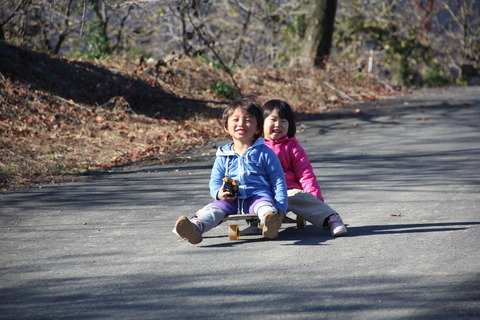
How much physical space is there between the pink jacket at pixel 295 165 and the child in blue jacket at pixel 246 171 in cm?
27

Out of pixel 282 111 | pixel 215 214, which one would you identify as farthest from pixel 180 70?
pixel 215 214

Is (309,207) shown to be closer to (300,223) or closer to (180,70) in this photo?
(300,223)

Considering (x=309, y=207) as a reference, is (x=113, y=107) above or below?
above

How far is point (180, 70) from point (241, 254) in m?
11.4

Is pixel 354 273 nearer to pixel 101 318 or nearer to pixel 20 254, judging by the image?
pixel 101 318

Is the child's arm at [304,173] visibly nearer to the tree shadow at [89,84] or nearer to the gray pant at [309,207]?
the gray pant at [309,207]

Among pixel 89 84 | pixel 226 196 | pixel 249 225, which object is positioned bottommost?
pixel 249 225

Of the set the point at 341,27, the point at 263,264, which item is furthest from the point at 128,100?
the point at 341,27

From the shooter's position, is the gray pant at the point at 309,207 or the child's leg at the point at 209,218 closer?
the child's leg at the point at 209,218

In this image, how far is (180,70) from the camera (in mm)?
15328

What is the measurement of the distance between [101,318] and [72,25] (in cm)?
1532

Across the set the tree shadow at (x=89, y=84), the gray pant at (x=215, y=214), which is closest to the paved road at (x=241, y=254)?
the gray pant at (x=215, y=214)

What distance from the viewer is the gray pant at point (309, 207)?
4938 millimetres

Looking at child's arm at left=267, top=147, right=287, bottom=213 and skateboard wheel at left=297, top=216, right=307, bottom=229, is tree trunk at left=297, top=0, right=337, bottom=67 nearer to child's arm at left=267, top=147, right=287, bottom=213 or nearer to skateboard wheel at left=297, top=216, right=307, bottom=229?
skateboard wheel at left=297, top=216, right=307, bottom=229
